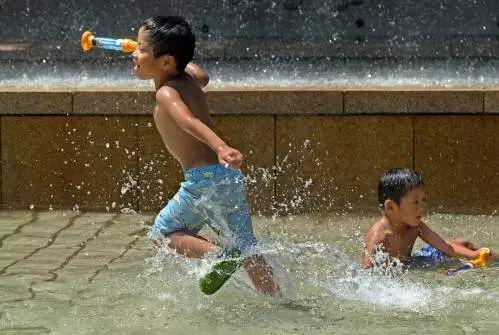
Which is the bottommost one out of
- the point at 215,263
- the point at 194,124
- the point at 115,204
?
the point at 115,204

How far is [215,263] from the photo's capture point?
4.87m

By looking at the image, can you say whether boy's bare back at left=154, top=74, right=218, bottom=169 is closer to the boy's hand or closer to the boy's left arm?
the boy's hand

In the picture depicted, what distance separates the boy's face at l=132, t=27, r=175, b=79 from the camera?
16.9 feet

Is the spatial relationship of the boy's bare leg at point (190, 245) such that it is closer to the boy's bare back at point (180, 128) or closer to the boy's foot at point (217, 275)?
the boy's foot at point (217, 275)

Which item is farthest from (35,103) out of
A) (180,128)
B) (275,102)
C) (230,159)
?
(230,159)

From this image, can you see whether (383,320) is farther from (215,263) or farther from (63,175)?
(63,175)

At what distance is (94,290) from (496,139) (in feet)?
9.47

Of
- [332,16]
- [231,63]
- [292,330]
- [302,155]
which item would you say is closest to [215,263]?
[292,330]

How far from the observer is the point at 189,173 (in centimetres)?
514

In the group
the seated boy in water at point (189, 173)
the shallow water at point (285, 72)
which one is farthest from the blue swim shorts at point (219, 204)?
the shallow water at point (285, 72)

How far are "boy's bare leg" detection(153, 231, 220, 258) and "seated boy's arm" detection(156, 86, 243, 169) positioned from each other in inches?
18.4

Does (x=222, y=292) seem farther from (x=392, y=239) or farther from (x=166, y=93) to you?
(x=392, y=239)

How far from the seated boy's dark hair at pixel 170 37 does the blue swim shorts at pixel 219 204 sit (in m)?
0.50

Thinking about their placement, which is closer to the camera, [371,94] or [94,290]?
[94,290]
